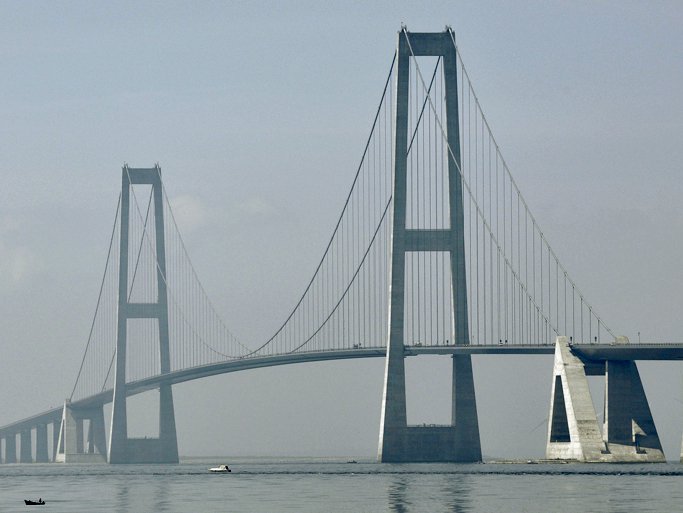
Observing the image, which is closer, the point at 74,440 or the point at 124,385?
the point at 124,385

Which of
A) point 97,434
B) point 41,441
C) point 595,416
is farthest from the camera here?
point 41,441

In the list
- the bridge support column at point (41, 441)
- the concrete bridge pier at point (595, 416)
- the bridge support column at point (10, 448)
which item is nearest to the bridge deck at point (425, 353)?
the concrete bridge pier at point (595, 416)

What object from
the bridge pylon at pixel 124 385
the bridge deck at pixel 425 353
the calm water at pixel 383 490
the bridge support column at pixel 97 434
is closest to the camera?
the calm water at pixel 383 490

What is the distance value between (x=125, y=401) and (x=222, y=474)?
107 feet

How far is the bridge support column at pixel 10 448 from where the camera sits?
186 m

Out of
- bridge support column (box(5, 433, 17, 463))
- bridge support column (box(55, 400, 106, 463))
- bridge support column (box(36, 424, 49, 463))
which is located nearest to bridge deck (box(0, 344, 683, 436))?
bridge support column (box(55, 400, 106, 463))

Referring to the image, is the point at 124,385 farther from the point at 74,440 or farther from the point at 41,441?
the point at 41,441

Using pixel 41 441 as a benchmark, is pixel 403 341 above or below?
above

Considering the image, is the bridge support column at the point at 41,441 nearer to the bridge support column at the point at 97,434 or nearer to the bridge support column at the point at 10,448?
the bridge support column at the point at 10,448

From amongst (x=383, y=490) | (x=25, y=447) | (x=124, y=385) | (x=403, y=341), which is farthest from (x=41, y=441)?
(x=383, y=490)

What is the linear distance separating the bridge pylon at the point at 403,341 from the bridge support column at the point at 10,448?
294ft

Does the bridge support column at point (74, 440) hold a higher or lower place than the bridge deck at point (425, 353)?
lower

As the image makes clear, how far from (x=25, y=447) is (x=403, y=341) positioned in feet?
284

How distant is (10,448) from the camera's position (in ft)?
618
